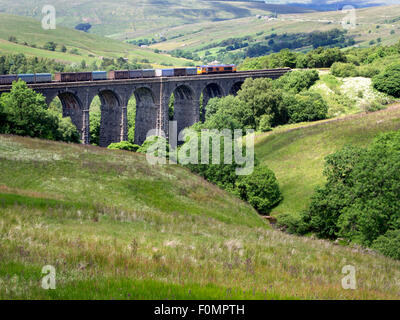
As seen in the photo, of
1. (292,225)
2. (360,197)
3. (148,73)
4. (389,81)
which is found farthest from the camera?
(389,81)

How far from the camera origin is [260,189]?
193ft

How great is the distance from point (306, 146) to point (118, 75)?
→ 36470 millimetres

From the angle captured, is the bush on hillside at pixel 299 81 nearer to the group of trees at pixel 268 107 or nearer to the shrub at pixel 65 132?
the group of trees at pixel 268 107

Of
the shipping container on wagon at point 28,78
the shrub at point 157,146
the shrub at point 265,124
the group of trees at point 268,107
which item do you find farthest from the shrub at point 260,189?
the shipping container on wagon at point 28,78

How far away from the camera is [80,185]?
34719 millimetres

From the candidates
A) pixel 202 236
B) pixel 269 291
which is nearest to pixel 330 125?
pixel 202 236

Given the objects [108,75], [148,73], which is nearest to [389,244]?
[108,75]

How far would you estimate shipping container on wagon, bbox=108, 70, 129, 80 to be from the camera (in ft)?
283

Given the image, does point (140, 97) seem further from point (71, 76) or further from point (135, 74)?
point (71, 76)

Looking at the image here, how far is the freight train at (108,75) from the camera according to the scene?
229 ft

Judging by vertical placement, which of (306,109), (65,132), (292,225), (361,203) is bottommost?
(292,225)

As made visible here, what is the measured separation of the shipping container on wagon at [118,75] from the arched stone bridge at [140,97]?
119 inches

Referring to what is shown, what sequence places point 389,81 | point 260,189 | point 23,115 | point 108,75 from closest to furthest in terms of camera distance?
1. point 23,115
2. point 260,189
3. point 108,75
4. point 389,81
